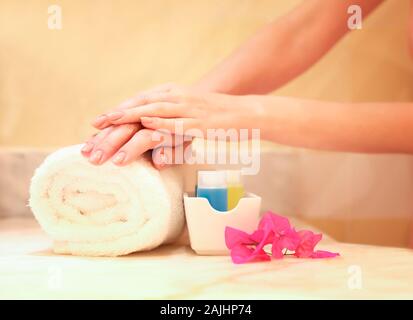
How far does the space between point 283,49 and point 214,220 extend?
24.2 inches

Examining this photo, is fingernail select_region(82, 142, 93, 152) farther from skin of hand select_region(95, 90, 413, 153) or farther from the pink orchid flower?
the pink orchid flower

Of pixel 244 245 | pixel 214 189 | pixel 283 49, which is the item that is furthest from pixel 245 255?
pixel 283 49

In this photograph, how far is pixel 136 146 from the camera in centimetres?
96

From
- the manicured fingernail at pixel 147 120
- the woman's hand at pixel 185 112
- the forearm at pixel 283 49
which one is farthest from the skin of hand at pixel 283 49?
the manicured fingernail at pixel 147 120

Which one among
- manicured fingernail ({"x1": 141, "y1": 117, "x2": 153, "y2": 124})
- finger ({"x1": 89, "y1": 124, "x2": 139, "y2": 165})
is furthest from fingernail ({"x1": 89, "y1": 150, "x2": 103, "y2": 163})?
manicured fingernail ({"x1": 141, "y1": 117, "x2": 153, "y2": 124})

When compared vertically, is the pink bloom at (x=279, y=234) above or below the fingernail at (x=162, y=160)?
below

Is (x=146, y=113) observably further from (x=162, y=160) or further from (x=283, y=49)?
(x=283, y=49)

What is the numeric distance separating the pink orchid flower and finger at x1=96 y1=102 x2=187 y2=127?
9.8 inches

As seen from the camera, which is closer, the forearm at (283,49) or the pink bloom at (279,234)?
the pink bloom at (279,234)

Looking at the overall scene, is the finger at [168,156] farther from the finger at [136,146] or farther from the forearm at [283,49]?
the forearm at [283,49]

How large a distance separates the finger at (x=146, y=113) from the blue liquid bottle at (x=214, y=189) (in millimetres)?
135

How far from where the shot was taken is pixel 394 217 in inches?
61.0

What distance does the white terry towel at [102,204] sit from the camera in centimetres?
95

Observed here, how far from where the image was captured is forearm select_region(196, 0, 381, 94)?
1.35 metres
